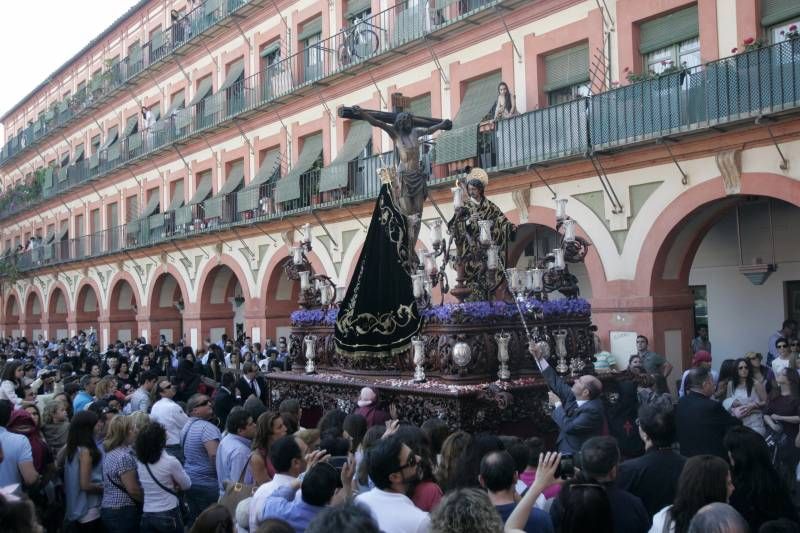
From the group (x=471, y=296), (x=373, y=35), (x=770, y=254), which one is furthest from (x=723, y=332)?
(x=373, y=35)

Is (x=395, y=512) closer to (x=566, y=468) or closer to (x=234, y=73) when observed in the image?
(x=566, y=468)

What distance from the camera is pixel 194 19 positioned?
26844 millimetres

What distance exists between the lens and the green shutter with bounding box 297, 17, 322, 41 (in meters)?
21.8

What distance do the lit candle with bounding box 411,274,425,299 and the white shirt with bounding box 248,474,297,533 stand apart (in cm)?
459

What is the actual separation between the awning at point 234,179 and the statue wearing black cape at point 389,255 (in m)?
14.9

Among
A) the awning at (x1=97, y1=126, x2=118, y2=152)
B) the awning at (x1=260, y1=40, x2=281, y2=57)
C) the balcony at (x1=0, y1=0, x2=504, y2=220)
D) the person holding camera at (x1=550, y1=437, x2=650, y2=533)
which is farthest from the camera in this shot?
the awning at (x1=97, y1=126, x2=118, y2=152)

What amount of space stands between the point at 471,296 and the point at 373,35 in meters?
11.4

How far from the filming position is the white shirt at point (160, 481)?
571 cm

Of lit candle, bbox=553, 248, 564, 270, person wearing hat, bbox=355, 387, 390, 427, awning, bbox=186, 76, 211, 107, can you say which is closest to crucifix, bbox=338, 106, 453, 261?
lit candle, bbox=553, 248, 564, 270

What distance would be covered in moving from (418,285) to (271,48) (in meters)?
16.2

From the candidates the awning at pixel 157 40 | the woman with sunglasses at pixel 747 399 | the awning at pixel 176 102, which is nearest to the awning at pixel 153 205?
the awning at pixel 176 102

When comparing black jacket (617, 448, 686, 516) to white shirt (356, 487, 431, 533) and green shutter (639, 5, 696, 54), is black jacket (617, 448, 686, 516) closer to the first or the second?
white shirt (356, 487, 431, 533)

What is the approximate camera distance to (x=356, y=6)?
20328 mm

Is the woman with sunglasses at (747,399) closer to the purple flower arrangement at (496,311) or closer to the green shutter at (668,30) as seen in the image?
the purple flower arrangement at (496,311)
